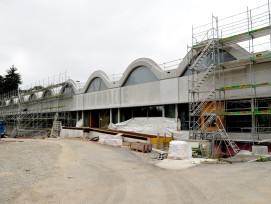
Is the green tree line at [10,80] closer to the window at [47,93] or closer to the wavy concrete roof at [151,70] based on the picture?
the window at [47,93]

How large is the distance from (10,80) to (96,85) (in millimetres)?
49273

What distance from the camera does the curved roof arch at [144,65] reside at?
72.8ft

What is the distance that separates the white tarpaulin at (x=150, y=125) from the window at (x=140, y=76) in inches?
146

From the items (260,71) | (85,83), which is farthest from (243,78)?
(85,83)

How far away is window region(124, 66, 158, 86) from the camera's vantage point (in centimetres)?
2332

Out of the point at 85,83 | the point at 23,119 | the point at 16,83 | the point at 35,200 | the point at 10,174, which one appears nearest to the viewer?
the point at 35,200

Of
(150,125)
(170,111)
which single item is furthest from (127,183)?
(150,125)

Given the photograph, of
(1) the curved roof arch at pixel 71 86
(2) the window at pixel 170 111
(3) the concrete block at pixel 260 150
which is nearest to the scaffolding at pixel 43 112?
(1) the curved roof arch at pixel 71 86

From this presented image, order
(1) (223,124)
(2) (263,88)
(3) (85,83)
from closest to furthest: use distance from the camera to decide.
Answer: (2) (263,88) < (1) (223,124) < (3) (85,83)

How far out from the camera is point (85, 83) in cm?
3228

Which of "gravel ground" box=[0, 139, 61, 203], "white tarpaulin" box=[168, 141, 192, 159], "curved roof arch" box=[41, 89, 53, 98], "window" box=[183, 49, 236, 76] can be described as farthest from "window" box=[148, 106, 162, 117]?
"curved roof arch" box=[41, 89, 53, 98]

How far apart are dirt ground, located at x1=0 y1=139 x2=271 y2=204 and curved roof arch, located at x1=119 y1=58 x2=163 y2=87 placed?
1143 cm

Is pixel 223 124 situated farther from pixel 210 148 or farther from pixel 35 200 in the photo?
pixel 35 200

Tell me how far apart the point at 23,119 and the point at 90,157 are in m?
32.0
